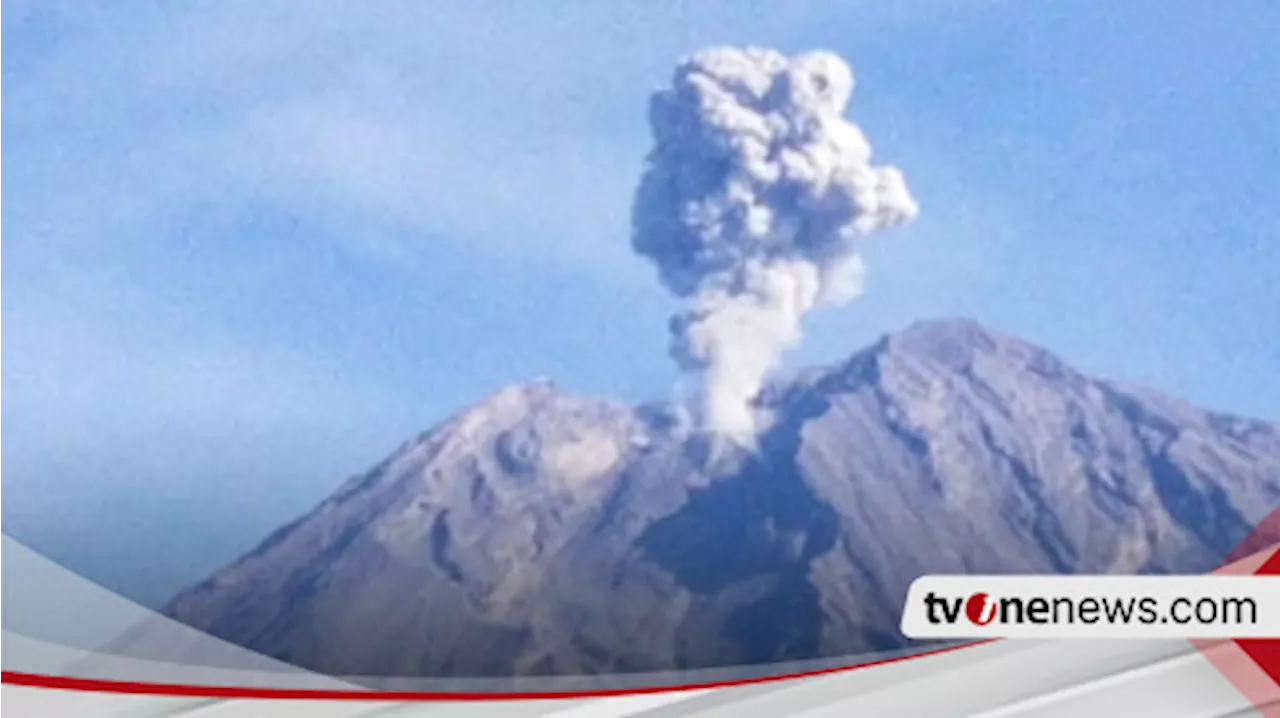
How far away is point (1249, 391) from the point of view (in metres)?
0.95

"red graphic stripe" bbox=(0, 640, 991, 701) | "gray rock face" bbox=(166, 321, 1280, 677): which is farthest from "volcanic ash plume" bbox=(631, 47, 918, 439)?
"red graphic stripe" bbox=(0, 640, 991, 701)

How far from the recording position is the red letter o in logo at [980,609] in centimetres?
92

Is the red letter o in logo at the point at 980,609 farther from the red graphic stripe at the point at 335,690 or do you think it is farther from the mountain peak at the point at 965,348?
the mountain peak at the point at 965,348

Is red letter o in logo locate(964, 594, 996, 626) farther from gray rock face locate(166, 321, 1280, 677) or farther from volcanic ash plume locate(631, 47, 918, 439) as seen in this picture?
volcanic ash plume locate(631, 47, 918, 439)

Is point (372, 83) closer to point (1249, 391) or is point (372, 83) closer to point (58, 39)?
point (58, 39)

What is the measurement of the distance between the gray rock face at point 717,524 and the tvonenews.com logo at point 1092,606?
0.01 metres

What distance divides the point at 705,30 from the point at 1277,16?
415 millimetres

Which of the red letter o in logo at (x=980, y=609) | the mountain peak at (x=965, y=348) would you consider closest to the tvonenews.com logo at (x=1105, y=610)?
the red letter o in logo at (x=980, y=609)

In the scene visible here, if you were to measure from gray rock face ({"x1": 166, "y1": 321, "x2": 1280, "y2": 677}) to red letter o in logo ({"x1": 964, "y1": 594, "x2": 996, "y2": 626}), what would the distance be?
25mm

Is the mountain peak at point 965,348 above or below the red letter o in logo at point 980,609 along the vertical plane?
above

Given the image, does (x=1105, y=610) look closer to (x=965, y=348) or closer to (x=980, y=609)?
(x=980, y=609)

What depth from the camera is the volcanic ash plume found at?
94cm

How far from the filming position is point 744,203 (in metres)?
0.94

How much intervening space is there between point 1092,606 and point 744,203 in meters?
0.37
